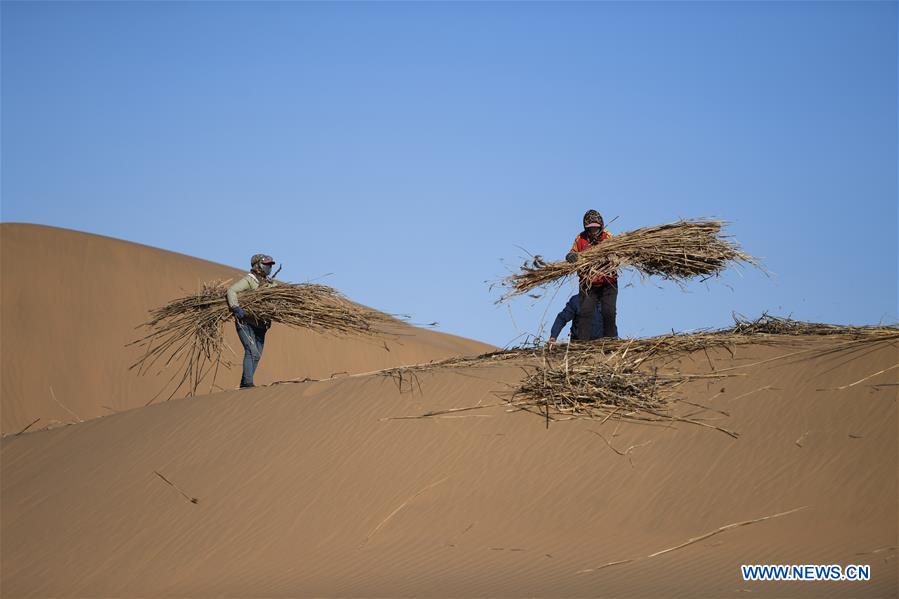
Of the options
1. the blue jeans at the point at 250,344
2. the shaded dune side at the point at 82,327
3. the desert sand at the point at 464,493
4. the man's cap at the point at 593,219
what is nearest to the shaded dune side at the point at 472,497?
the desert sand at the point at 464,493

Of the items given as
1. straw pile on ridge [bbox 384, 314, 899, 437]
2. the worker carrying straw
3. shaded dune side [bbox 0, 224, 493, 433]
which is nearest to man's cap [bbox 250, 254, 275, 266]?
the worker carrying straw

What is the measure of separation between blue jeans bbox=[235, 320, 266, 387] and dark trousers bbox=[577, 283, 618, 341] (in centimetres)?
314

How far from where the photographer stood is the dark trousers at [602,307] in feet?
31.1

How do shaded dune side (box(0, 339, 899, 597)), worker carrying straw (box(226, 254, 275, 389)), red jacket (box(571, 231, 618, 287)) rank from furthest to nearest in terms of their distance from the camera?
worker carrying straw (box(226, 254, 275, 389)) → red jacket (box(571, 231, 618, 287)) → shaded dune side (box(0, 339, 899, 597))

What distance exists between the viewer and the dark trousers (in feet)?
31.1

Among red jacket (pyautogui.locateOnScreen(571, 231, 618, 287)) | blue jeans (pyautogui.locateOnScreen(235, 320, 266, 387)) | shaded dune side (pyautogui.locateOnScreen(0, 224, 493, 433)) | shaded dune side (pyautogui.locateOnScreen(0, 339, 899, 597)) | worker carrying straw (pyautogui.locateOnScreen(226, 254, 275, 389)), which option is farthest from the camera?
shaded dune side (pyautogui.locateOnScreen(0, 224, 493, 433))

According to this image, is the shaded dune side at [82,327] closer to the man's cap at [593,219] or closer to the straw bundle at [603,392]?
the man's cap at [593,219]

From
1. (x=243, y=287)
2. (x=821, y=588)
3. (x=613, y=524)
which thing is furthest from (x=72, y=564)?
(x=821, y=588)

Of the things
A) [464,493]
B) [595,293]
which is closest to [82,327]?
[595,293]

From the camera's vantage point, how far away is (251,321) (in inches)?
410

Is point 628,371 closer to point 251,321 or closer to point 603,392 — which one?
point 603,392

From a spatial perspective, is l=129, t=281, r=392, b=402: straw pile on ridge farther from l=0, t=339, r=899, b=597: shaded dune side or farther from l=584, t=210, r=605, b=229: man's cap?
l=584, t=210, r=605, b=229: man's cap

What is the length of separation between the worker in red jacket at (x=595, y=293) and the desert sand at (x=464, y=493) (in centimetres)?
85

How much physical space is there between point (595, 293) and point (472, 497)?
2.48m
